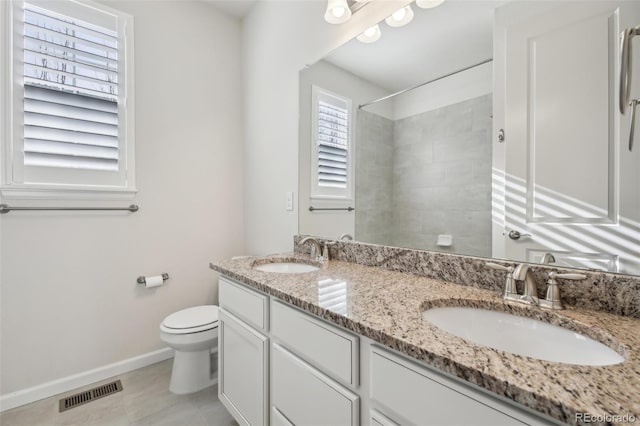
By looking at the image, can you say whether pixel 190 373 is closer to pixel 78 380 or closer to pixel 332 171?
pixel 78 380

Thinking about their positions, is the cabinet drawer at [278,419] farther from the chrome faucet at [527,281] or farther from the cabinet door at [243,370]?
the chrome faucet at [527,281]

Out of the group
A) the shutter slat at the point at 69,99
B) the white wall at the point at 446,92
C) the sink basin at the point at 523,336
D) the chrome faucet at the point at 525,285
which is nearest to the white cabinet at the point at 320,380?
the sink basin at the point at 523,336

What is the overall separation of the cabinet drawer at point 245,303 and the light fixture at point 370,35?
4.49 ft

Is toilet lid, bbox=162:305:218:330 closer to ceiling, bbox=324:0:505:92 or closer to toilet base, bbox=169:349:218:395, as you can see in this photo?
toilet base, bbox=169:349:218:395

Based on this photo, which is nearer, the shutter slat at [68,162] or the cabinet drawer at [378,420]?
the cabinet drawer at [378,420]

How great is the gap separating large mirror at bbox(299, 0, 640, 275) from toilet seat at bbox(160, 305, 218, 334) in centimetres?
103

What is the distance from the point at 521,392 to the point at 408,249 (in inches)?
33.4

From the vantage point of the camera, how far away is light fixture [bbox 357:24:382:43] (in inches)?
57.9

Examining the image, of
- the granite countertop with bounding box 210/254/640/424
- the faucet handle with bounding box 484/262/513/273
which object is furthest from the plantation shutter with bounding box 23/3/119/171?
the faucet handle with bounding box 484/262/513/273

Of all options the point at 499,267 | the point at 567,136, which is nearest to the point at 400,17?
the point at 567,136

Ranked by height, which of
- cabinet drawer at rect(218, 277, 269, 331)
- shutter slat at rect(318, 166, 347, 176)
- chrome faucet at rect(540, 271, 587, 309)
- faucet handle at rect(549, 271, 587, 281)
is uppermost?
shutter slat at rect(318, 166, 347, 176)

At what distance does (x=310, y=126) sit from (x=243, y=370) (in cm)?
141

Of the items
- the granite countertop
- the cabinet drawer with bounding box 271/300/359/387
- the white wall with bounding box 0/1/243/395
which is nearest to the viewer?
the granite countertop

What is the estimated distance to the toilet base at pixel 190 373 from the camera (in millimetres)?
1800
